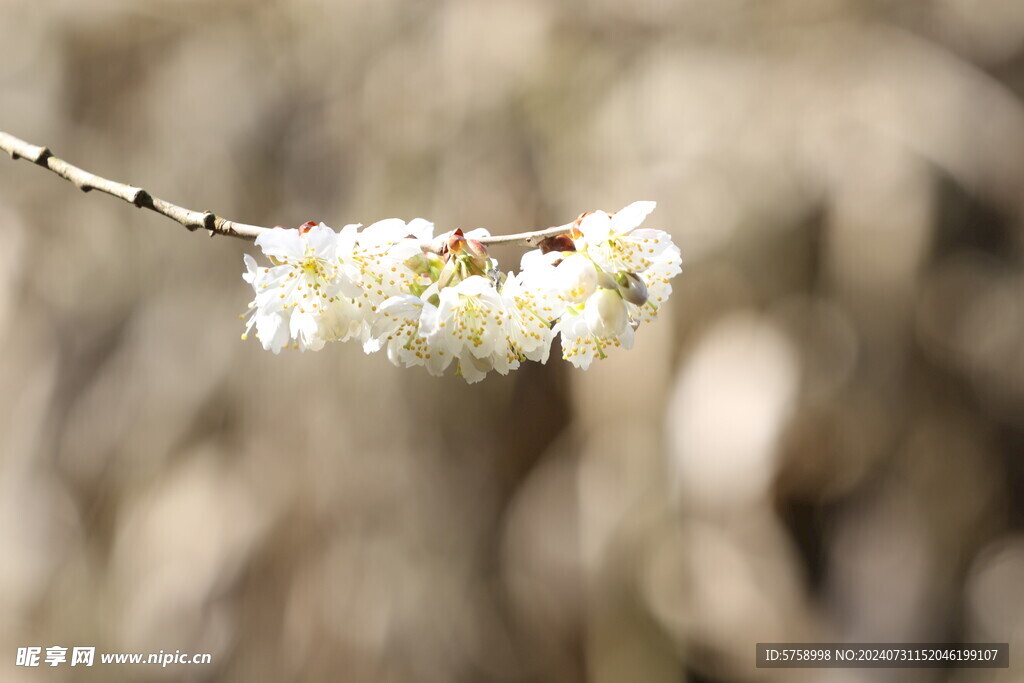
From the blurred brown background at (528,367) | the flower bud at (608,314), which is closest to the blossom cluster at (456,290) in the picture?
the flower bud at (608,314)

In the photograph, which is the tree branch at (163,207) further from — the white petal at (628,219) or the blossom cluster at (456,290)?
the white petal at (628,219)

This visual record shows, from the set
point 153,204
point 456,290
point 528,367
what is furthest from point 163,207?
point 528,367

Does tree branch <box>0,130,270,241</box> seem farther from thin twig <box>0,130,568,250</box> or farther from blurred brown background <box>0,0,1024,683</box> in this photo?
blurred brown background <box>0,0,1024,683</box>

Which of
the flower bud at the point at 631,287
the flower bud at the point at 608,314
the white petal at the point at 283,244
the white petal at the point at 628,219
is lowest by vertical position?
the flower bud at the point at 608,314

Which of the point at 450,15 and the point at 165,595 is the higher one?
the point at 450,15

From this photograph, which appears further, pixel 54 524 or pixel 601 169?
pixel 54 524

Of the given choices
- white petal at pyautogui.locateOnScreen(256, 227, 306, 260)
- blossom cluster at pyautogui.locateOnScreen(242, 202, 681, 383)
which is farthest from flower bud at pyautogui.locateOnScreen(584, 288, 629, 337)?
white petal at pyautogui.locateOnScreen(256, 227, 306, 260)

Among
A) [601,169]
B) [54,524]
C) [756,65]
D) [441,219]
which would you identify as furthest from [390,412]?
[756,65]

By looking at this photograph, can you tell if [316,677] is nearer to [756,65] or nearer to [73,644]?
[73,644]
